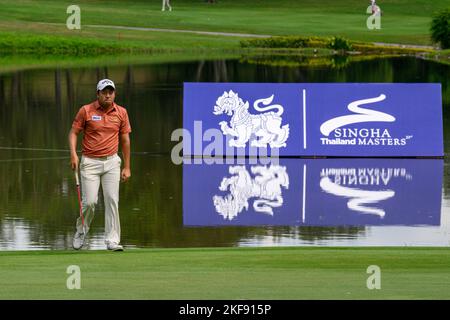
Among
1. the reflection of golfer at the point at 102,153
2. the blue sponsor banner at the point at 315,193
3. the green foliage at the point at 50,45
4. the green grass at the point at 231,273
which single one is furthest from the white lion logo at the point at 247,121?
the green foliage at the point at 50,45

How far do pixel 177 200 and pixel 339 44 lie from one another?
48945 mm

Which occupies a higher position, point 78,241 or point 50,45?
point 50,45

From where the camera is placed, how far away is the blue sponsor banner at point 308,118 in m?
25.2

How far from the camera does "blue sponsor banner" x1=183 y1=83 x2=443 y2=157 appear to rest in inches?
992

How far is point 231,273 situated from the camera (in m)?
12.4

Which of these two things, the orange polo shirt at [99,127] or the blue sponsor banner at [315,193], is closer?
the orange polo shirt at [99,127]

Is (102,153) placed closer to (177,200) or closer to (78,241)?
(78,241)

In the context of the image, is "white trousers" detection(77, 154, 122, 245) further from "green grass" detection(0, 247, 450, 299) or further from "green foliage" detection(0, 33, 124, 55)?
"green foliage" detection(0, 33, 124, 55)

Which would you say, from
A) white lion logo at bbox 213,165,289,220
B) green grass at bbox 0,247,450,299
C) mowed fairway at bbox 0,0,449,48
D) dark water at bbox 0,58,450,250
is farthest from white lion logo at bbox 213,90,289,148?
mowed fairway at bbox 0,0,449,48

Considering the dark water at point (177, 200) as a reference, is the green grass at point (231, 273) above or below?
below

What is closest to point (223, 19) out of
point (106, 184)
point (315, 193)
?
point (315, 193)

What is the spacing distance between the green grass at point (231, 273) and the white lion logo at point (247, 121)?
10.5 meters

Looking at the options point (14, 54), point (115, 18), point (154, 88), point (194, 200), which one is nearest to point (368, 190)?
point (194, 200)

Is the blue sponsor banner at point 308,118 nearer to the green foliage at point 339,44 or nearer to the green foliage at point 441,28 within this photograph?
the green foliage at point 441,28
